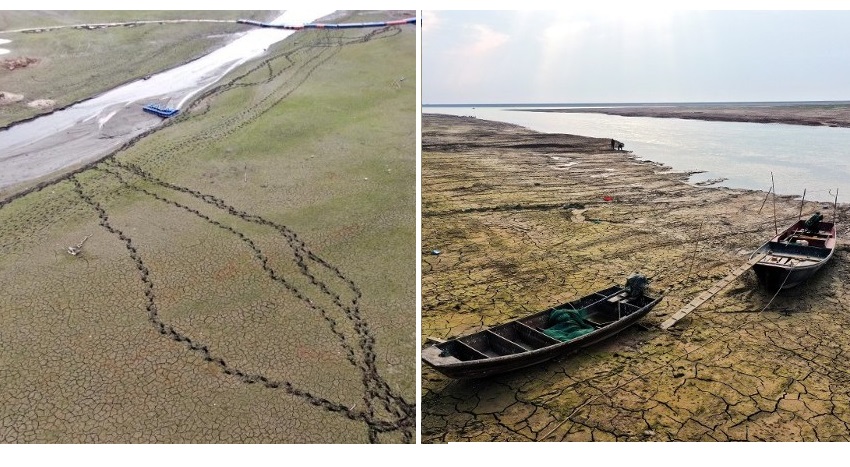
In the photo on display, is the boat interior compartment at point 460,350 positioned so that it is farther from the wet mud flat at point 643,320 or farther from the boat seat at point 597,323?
the boat seat at point 597,323

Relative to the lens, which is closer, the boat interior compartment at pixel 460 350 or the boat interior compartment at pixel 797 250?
the boat interior compartment at pixel 460 350

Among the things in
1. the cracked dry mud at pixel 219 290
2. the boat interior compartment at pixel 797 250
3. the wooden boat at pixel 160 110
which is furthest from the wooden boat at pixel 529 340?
the wooden boat at pixel 160 110

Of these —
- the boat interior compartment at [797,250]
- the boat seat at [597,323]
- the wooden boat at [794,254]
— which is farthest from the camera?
the boat interior compartment at [797,250]

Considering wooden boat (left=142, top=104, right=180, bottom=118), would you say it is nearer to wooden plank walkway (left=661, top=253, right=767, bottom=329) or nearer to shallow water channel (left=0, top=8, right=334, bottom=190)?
shallow water channel (left=0, top=8, right=334, bottom=190)

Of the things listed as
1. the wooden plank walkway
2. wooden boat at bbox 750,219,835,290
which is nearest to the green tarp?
the wooden plank walkway

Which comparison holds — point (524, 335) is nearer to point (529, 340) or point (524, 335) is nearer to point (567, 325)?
point (529, 340)

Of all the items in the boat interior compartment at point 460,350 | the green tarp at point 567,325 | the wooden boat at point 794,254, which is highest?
the wooden boat at point 794,254
